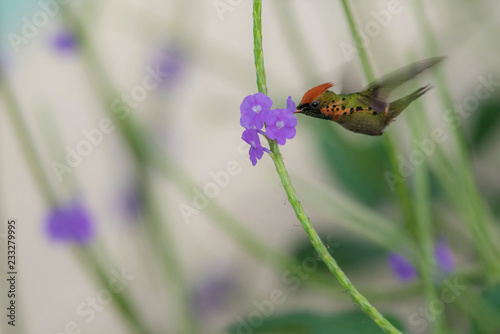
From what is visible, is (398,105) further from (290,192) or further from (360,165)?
(360,165)

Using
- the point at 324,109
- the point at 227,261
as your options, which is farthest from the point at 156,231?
the point at 324,109

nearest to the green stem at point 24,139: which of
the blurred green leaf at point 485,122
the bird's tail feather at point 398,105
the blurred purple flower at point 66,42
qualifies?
the blurred purple flower at point 66,42

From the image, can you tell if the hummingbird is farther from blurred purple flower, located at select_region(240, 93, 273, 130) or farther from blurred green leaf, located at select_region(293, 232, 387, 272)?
blurred green leaf, located at select_region(293, 232, 387, 272)

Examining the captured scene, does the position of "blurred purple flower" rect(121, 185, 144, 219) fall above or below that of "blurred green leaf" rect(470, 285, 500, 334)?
above

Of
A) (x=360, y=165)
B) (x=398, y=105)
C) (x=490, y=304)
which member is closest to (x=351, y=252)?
(x=360, y=165)

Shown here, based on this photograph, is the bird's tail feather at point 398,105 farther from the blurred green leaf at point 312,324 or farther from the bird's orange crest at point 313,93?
the blurred green leaf at point 312,324

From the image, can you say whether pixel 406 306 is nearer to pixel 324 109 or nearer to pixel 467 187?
pixel 467 187

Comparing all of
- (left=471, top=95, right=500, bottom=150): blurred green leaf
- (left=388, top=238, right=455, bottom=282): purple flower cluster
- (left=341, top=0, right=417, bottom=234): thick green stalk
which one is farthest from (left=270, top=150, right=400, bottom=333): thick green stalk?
(left=471, top=95, right=500, bottom=150): blurred green leaf
